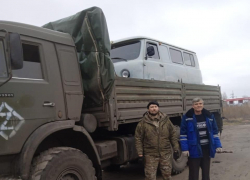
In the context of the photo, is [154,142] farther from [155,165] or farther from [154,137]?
[155,165]

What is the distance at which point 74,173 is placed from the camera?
3.09m

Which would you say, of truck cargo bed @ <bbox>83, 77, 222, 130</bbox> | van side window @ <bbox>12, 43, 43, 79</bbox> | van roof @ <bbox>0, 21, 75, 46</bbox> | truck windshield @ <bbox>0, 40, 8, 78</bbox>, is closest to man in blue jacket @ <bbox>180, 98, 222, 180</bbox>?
truck cargo bed @ <bbox>83, 77, 222, 130</bbox>

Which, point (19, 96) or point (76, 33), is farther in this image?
point (76, 33)

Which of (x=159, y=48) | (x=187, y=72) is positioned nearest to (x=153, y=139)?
(x=159, y=48)

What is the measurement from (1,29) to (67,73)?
981 mm

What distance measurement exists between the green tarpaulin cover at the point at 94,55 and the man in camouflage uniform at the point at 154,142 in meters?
0.72

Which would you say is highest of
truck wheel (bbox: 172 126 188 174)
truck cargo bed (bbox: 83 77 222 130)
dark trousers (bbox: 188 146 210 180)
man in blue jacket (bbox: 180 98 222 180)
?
truck cargo bed (bbox: 83 77 222 130)

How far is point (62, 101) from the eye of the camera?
3260 millimetres

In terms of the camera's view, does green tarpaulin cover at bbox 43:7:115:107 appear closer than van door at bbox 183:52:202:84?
Yes

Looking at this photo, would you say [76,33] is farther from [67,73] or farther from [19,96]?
[19,96]

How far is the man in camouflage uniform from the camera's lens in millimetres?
3750

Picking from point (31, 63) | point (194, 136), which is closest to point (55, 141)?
point (31, 63)

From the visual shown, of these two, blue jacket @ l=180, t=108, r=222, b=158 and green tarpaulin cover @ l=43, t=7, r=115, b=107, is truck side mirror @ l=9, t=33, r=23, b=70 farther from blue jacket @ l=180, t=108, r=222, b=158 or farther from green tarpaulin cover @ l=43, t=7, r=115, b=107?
blue jacket @ l=180, t=108, r=222, b=158

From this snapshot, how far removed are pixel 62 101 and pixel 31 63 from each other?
61cm
